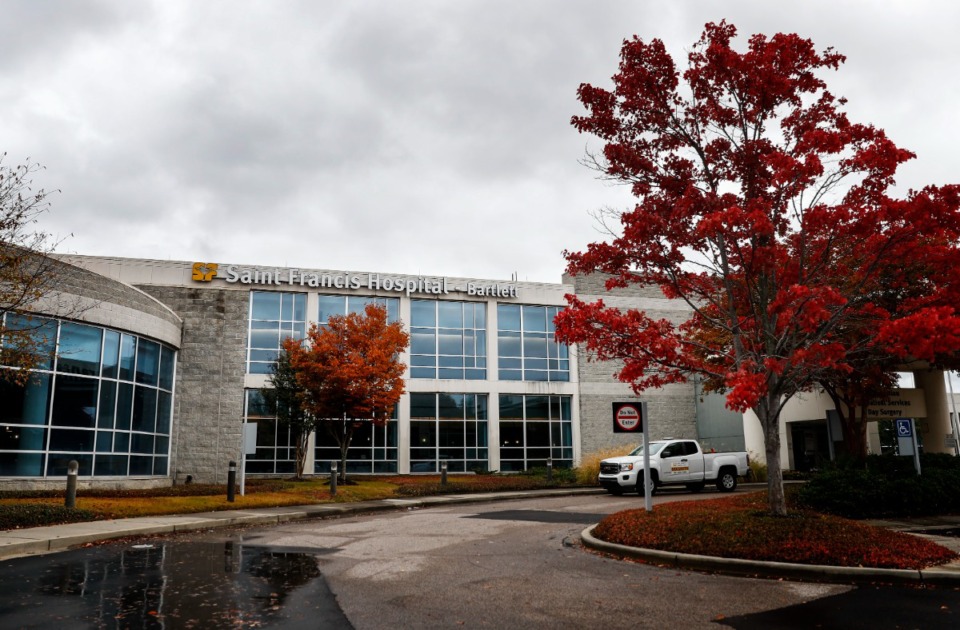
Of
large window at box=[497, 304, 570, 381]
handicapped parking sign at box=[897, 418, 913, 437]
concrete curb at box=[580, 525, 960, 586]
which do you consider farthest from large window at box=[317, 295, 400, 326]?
concrete curb at box=[580, 525, 960, 586]

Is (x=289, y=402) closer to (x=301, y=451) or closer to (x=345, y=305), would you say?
(x=301, y=451)

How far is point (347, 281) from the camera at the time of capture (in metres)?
35.2

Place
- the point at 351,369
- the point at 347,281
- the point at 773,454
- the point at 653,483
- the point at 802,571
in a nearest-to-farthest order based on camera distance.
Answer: the point at 802,571 → the point at 773,454 → the point at 653,483 → the point at 351,369 → the point at 347,281

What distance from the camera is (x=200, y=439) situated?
31.0 metres

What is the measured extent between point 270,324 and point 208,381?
4.30 meters

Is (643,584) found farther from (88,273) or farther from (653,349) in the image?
(88,273)

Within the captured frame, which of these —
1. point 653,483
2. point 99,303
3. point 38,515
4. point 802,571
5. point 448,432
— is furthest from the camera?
point 448,432

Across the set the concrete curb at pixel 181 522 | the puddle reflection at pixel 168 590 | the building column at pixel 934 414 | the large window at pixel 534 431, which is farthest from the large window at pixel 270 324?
the building column at pixel 934 414

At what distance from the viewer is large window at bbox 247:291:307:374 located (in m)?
34.1

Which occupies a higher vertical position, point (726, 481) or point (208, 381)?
point (208, 381)

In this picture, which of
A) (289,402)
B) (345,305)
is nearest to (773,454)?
(289,402)

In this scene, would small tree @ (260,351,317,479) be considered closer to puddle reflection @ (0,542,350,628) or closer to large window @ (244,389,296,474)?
large window @ (244,389,296,474)

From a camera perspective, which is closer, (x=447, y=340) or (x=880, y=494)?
(x=880, y=494)

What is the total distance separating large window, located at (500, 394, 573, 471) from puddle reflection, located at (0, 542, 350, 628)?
26463mm
